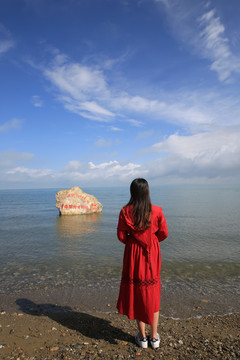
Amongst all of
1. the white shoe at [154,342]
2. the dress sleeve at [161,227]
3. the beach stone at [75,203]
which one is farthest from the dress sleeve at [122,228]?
the beach stone at [75,203]

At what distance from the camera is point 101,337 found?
14.9 feet

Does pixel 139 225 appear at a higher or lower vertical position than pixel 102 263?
higher

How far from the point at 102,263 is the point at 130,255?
18.8ft

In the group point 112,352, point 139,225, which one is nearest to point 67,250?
point 112,352

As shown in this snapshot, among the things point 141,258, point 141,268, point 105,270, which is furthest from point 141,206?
point 105,270

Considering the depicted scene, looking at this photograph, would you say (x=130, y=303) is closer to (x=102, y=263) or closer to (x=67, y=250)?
(x=102, y=263)

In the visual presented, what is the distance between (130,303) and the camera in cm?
406

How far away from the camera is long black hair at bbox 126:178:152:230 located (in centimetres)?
395

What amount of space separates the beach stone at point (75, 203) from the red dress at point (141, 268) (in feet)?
72.1

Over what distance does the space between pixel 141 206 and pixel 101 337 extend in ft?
9.42

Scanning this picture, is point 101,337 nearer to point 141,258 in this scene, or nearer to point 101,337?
point 101,337

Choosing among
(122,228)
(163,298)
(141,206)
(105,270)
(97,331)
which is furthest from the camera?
(105,270)

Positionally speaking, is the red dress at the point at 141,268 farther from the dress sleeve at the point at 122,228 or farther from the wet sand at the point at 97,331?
the wet sand at the point at 97,331

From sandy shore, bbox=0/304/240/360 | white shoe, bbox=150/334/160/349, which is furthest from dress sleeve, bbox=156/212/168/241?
sandy shore, bbox=0/304/240/360
